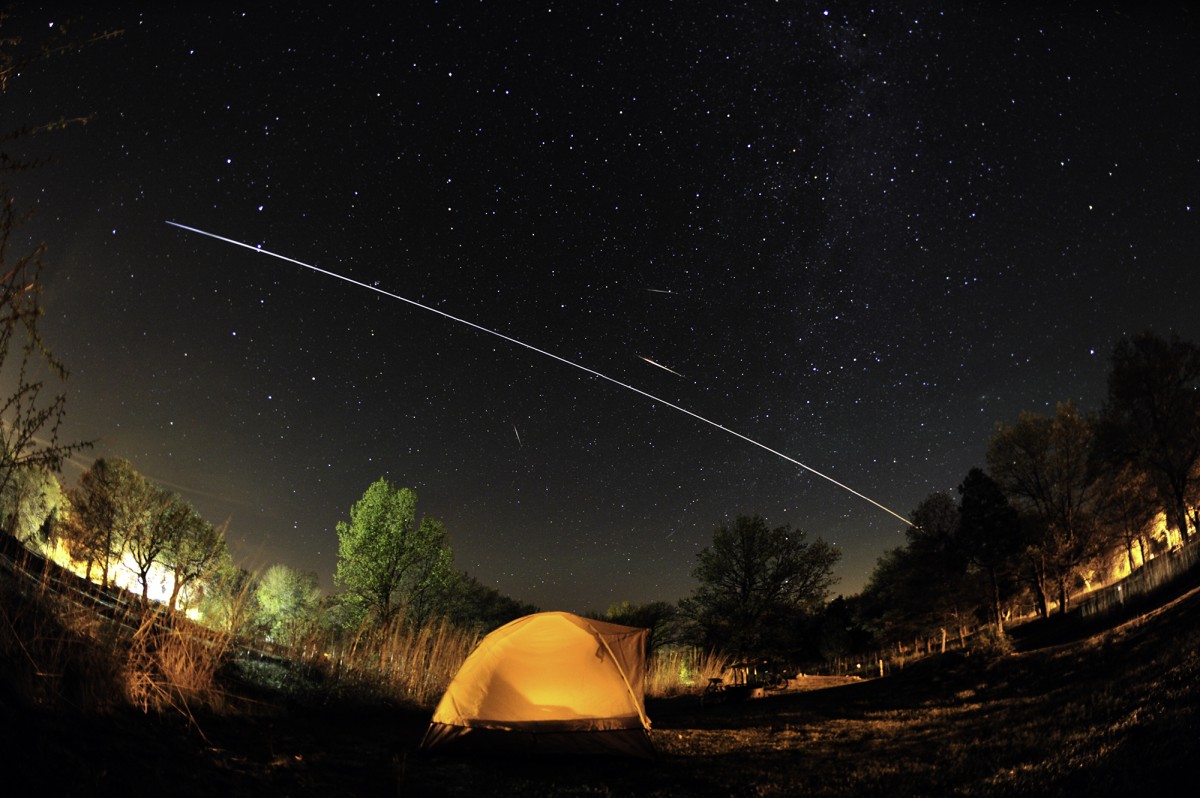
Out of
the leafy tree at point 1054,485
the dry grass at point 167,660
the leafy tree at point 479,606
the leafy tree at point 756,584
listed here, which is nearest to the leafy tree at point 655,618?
the leafy tree at point 756,584

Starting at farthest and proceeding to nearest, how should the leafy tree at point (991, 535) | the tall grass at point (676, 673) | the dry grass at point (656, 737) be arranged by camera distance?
the leafy tree at point (991, 535) → the tall grass at point (676, 673) → the dry grass at point (656, 737)

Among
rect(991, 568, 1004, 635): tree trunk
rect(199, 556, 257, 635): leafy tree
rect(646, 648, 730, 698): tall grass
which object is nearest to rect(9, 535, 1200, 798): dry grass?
rect(199, 556, 257, 635): leafy tree

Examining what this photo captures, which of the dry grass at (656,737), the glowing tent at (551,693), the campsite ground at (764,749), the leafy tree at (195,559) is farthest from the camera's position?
the glowing tent at (551,693)

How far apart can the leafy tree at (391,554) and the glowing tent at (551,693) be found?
2610cm

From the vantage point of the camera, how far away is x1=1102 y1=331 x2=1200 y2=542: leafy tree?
31.5 m

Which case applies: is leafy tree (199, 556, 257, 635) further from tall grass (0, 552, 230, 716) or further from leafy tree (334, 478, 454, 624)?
leafy tree (334, 478, 454, 624)

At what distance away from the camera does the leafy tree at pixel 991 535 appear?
37.2 metres

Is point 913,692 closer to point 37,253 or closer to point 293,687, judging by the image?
point 293,687

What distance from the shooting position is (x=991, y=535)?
125 feet

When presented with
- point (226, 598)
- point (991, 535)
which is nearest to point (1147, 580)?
point (991, 535)

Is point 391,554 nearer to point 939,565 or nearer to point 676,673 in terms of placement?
point 676,673

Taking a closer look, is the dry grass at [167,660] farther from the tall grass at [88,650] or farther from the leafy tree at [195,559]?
the leafy tree at [195,559]

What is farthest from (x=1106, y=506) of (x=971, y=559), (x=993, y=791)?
(x=993, y=791)

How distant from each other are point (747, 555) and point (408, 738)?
1332 inches
